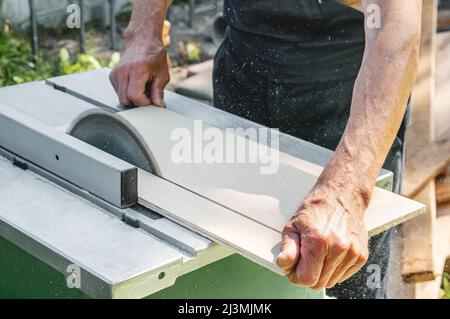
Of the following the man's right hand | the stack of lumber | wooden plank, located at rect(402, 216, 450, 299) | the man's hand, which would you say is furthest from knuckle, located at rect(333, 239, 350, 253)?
wooden plank, located at rect(402, 216, 450, 299)

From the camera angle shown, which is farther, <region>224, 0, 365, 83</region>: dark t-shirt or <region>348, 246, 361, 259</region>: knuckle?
<region>224, 0, 365, 83</region>: dark t-shirt

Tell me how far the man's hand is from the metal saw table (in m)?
0.24

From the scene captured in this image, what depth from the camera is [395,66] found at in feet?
7.46

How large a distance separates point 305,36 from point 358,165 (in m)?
1.17

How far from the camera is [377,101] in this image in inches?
88.4

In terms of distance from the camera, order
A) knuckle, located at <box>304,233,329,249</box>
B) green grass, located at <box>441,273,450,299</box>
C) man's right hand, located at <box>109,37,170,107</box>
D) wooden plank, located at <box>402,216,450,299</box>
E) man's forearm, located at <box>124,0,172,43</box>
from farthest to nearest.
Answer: green grass, located at <box>441,273,450,299</box>
wooden plank, located at <box>402,216,450,299</box>
man's forearm, located at <box>124,0,172,43</box>
man's right hand, located at <box>109,37,170,107</box>
knuckle, located at <box>304,233,329,249</box>

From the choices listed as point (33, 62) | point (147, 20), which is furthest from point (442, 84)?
point (33, 62)

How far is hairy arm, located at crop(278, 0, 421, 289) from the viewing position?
2.05 m

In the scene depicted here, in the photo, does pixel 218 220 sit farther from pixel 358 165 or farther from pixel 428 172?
pixel 428 172

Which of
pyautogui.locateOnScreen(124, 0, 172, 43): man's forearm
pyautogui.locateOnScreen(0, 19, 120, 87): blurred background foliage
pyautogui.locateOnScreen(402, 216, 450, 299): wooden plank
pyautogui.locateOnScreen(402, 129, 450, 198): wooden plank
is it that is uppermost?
pyautogui.locateOnScreen(124, 0, 172, 43): man's forearm

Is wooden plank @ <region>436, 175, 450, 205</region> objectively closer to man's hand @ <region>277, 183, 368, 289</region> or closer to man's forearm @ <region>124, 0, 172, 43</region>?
man's forearm @ <region>124, 0, 172, 43</region>
